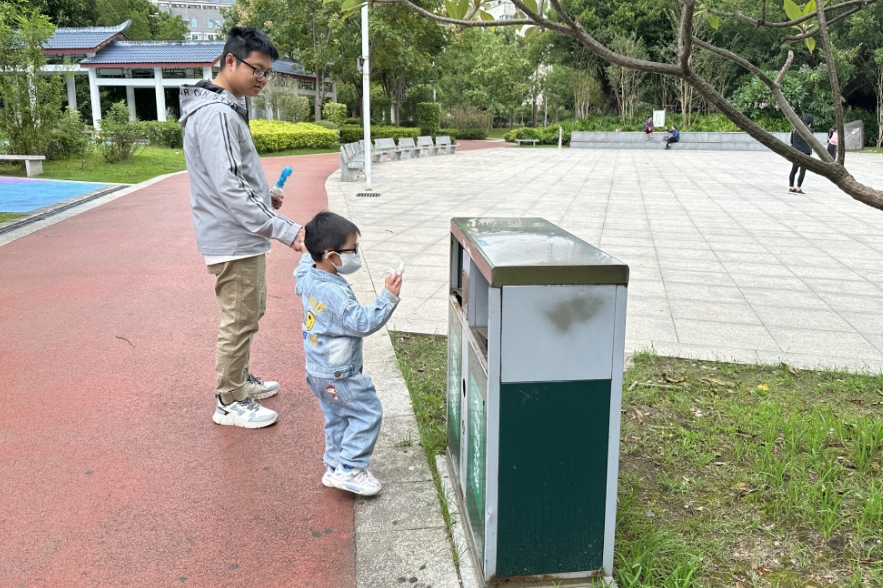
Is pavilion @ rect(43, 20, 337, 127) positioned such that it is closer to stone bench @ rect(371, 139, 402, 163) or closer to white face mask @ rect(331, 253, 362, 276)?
stone bench @ rect(371, 139, 402, 163)

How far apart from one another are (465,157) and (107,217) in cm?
1590

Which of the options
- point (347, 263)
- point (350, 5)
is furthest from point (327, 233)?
point (350, 5)

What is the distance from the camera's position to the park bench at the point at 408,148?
2364cm

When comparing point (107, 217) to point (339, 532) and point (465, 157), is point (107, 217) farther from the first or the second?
point (465, 157)

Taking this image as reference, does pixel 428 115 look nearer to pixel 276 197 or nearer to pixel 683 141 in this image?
pixel 683 141

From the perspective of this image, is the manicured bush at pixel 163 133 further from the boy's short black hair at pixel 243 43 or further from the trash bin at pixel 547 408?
the trash bin at pixel 547 408

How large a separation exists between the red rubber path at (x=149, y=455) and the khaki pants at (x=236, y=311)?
30cm

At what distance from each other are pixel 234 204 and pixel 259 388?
1280mm

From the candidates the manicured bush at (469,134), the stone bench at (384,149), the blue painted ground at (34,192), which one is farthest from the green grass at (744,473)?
the manicured bush at (469,134)

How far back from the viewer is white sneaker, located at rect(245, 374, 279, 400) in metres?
4.04

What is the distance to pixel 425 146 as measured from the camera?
2512cm

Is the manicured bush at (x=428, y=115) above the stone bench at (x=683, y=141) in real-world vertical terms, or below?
above

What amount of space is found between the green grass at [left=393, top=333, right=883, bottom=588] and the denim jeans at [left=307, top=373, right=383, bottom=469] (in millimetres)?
541

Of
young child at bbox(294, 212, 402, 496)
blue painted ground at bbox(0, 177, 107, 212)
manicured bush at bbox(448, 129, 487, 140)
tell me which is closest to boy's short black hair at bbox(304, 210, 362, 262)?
young child at bbox(294, 212, 402, 496)
